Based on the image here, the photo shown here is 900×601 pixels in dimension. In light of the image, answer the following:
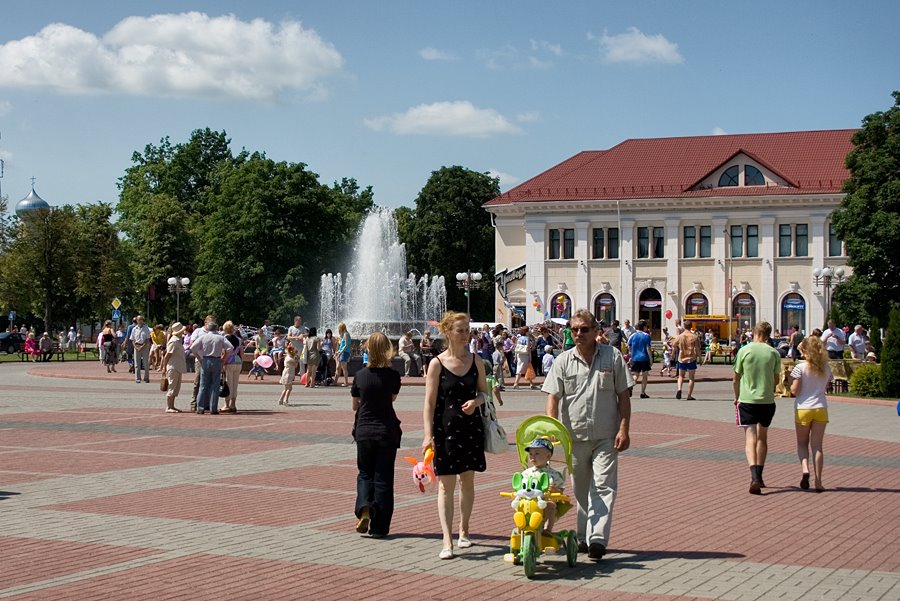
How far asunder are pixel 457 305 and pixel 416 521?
84808mm

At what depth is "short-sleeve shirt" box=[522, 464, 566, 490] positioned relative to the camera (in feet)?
27.7

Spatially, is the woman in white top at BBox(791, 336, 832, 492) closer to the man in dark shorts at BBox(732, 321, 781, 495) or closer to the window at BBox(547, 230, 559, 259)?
the man in dark shorts at BBox(732, 321, 781, 495)

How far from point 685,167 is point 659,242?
5.70 metres

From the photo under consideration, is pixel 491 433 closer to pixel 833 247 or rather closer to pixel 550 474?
Answer: pixel 550 474

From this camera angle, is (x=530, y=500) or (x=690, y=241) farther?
(x=690, y=241)

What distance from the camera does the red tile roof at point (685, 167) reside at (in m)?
76.6

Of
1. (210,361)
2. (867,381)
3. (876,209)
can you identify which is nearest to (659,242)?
(876,209)

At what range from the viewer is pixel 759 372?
1280cm

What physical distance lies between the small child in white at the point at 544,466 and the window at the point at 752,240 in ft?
232

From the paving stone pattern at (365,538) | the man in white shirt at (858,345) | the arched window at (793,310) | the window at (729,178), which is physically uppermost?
the window at (729,178)

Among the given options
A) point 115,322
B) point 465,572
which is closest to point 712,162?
point 115,322

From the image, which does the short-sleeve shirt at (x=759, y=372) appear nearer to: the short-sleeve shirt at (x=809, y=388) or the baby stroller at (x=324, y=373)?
the short-sleeve shirt at (x=809, y=388)

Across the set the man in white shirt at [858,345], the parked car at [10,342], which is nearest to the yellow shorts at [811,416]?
the man in white shirt at [858,345]

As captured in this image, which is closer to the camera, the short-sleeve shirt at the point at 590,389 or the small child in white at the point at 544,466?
the small child in white at the point at 544,466
